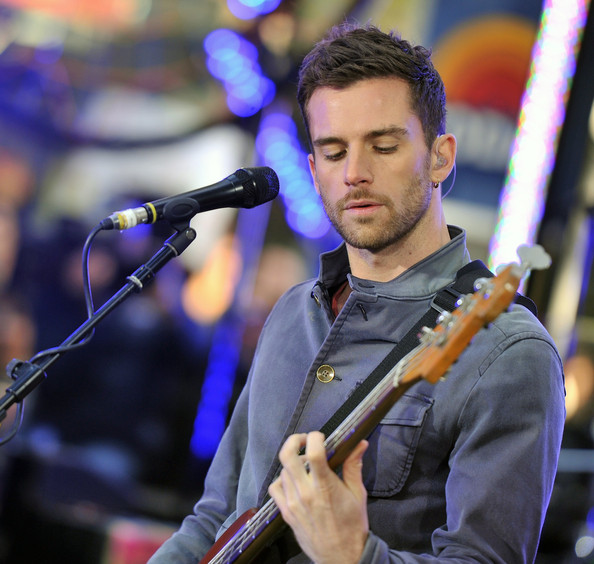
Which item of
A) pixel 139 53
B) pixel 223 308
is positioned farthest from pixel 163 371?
pixel 139 53

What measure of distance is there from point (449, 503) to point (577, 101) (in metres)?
3.57

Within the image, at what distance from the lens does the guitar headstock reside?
124cm

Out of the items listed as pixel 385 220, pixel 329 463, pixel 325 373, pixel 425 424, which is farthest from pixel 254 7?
pixel 329 463

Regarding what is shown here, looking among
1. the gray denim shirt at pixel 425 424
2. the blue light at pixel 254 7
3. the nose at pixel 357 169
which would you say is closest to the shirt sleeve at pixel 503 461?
the gray denim shirt at pixel 425 424

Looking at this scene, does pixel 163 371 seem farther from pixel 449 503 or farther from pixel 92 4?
pixel 449 503

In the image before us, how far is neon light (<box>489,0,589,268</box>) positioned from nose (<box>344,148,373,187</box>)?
2836mm

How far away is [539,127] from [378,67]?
120 inches

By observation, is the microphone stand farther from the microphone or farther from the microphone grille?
the microphone grille

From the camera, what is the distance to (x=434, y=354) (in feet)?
4.17

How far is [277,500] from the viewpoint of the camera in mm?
1343

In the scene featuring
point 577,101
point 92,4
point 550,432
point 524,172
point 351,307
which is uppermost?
point 92,4

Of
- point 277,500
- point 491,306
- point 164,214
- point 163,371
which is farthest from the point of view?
point 163,371

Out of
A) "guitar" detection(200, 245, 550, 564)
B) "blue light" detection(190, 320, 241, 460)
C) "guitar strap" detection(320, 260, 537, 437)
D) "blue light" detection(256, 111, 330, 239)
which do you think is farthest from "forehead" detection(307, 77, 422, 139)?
"blue light" detection(190, 320, 241, 460)

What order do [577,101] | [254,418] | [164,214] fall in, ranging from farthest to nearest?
[577,101], [254,418], [164,214]
